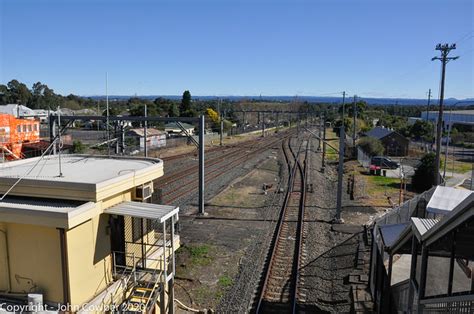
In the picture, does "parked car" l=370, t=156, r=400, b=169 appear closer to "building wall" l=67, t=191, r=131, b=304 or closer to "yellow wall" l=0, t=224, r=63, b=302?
"building wall" l=67, t=191, r=131, b=304

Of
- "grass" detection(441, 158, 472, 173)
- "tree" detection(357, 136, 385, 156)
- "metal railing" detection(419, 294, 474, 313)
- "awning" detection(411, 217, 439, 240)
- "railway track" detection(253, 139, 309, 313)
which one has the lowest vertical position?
"grass" detection(441, 158, 472, 173)

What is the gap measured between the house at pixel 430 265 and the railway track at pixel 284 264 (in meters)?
2.13

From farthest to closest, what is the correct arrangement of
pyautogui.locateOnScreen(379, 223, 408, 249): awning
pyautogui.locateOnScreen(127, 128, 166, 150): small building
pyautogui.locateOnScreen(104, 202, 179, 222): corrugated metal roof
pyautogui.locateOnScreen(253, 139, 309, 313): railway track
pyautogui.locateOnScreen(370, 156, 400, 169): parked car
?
pyautogui.locateOnScreen(127, 128, 166, 150): small building
pyautogui.locateOnScreen(370, 156, 400, 169): parked car
pyautogui.locateOnScreen(253, 139, 309, 313): railway track
pyautogui.locateOnScreen(379, 223, 408, 249): awning
pyautogui.locateOnScreen(104, 202, 179, 222): corrugated metal roof

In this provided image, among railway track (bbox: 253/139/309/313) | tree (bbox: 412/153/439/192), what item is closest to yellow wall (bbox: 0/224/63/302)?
railway track (bbox: 253/139/309/313)

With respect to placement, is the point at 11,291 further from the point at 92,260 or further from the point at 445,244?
the point at 445,244

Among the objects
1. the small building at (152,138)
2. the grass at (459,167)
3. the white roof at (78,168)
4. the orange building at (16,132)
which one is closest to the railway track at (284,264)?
the white roof at (78,168)

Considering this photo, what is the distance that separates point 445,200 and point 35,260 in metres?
12.6

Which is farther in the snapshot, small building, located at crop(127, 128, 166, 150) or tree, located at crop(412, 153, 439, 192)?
small building, located at crop(127, 128, 166, 150)

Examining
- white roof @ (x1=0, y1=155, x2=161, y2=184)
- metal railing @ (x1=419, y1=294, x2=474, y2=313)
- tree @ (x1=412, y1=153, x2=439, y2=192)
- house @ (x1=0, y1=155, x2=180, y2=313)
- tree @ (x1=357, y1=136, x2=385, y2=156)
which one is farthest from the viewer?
tree @ (x1=357, y1=136, x2=385, y2=156)

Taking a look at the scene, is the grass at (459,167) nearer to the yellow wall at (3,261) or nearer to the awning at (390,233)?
the awning at (390,233)

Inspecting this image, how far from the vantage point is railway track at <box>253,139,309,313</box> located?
10.2 m

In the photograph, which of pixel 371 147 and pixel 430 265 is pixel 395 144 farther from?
pixel 430 265

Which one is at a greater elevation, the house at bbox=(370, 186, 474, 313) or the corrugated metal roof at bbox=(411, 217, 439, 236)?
the corrugated metal roof at bbox=(411, 217, 439, 236)

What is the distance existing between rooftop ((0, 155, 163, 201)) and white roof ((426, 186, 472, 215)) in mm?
9038
